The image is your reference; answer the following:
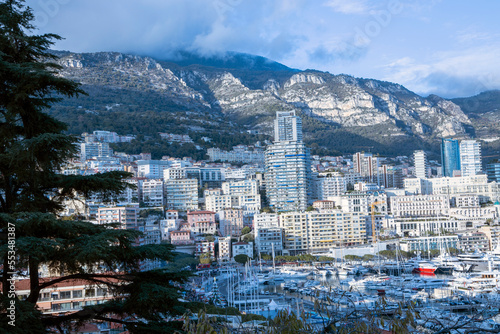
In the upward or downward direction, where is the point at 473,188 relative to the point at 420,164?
downward

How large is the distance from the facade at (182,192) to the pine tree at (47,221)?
4878cm

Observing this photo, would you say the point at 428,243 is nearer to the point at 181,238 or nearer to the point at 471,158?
the point at 181,238

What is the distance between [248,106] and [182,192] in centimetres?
5996

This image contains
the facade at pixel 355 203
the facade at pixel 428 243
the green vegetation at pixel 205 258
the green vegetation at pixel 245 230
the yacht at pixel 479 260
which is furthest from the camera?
the facade at pixel 355 203

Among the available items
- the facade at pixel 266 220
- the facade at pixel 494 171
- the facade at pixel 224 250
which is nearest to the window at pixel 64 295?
the facade at pixel 224 250

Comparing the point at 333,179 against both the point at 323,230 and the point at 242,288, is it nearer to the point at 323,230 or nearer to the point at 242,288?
the point at 323,230

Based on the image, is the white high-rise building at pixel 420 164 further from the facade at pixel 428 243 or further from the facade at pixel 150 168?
the facade at pixel 150 168

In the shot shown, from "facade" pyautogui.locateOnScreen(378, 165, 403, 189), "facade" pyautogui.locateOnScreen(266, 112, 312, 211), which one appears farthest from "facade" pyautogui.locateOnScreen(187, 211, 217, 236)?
"facade" pyautogui.locateOnScreen(378, 165, 403, 189)

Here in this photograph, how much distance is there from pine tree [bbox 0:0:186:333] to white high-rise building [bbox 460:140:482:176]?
78458 mm

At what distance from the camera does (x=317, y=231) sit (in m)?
45.7

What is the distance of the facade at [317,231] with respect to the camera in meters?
45.2

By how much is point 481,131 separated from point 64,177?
115 meters

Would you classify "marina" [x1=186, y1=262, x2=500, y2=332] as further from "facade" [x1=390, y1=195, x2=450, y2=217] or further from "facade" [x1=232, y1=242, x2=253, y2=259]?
"facade" [x1=390, y1=195, x2=450, y2=217]

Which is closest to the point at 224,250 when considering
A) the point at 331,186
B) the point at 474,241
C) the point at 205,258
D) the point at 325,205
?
the point at 205,258
